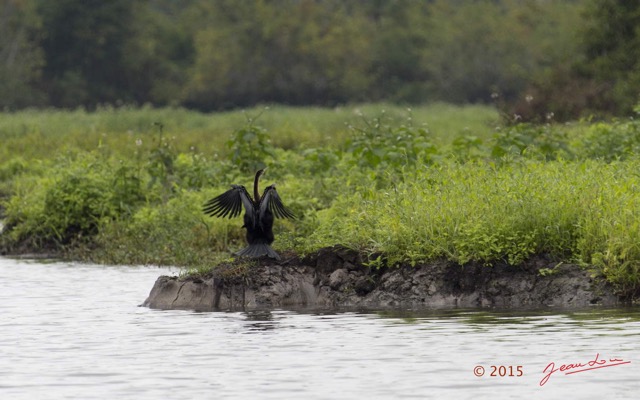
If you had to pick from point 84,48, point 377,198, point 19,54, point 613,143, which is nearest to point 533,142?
point 613,143

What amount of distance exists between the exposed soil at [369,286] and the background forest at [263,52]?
58.7 m

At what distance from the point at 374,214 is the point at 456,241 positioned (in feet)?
4.54

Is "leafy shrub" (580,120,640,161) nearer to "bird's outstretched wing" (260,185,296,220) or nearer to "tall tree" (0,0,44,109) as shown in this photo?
"bird's outstretched wing" (260,185,296,220)

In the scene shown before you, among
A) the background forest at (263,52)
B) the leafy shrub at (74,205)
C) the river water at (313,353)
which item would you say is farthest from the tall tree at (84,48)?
the river water at (313,353)

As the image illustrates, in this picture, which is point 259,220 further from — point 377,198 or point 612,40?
point 612,40

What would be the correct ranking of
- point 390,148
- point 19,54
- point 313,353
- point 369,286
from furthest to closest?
point 19,54, point 390,148, point 369,286, point 313,353

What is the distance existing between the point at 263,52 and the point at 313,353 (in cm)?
6869

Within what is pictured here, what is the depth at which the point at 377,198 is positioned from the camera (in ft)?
49.3

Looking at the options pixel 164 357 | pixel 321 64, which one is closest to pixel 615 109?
pixel 164 357

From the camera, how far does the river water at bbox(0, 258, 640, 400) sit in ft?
28.9

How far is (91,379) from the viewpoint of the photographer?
30.8ft

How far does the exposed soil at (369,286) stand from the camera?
12805 mm

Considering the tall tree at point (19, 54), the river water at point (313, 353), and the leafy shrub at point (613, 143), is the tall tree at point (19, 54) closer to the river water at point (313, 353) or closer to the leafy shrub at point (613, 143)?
the leafy shrub at point (613, 143)

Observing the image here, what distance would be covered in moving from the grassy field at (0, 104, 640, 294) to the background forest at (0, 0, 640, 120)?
45616 mm
